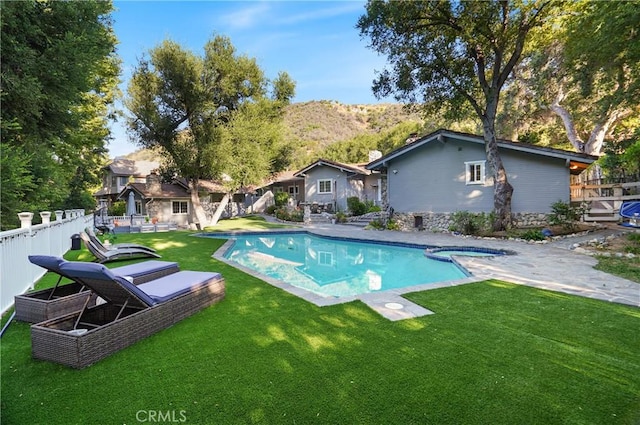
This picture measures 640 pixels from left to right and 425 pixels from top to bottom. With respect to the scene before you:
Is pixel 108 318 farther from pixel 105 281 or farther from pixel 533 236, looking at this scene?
pixel 533 236

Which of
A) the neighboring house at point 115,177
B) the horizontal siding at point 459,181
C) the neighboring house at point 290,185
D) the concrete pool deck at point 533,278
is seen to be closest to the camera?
the concrete pool deck at point 533,278

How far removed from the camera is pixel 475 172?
52.6 ft

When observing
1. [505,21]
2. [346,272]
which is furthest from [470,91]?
[346,272]

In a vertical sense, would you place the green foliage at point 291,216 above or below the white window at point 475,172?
below

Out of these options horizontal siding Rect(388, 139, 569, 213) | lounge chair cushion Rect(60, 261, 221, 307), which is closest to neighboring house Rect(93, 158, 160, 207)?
horizontal siding Rect(388, 139, 569, 213)

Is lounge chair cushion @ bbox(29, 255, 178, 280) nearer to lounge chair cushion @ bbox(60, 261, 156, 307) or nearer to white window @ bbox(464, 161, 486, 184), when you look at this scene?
lounge chair cushion @ bbox(60, 261, 156, 307)

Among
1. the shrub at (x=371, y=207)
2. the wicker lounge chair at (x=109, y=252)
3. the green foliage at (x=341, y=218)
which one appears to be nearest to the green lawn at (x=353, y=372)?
the wicker lounge chair at (x=109, y=252)

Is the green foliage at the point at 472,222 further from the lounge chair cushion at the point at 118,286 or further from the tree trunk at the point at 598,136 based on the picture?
the lounge chair cushion at the point at 118,286

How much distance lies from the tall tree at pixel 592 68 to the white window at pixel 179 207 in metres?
25.2

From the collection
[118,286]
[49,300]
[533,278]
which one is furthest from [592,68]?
[49,300]

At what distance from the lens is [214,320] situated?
4.52 meters

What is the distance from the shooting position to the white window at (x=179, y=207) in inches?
1019

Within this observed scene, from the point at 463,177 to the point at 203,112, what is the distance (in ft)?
50.5

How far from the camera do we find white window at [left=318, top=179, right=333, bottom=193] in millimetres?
27406
